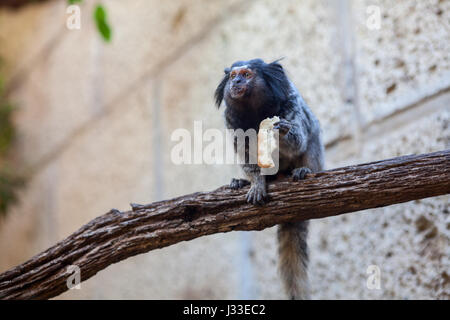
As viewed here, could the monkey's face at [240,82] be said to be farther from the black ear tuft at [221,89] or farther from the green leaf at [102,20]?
the green leaf at [102,20]

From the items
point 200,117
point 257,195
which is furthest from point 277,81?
point 200,117

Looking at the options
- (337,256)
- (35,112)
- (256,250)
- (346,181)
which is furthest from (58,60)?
(346,181)

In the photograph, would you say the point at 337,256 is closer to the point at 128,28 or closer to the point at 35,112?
the point at 128,28

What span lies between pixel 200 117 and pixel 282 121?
1874mm

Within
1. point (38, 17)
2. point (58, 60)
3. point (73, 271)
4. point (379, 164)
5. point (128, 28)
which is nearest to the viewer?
point (379, 164)

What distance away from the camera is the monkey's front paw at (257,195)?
7.04 ft

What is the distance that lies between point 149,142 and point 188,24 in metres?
1.01

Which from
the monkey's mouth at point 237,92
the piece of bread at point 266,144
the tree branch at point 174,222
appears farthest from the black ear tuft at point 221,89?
the tree branch at point 174,222

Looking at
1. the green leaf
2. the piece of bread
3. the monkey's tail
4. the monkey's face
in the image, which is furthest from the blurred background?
the piece of bread

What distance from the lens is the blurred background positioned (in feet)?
9.09

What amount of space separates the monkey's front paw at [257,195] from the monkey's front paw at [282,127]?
256 mm

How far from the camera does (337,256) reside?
10.1 ft

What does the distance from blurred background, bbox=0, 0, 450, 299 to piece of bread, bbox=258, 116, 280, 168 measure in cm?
93

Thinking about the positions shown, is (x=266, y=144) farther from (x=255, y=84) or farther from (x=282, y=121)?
(x=255, y=84)
